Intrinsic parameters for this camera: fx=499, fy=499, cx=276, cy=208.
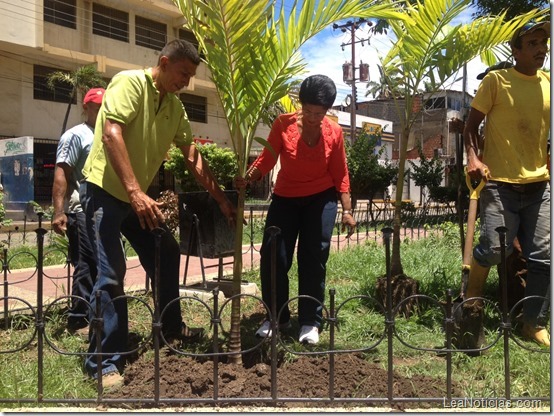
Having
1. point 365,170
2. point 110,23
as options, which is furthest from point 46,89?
point 365,170

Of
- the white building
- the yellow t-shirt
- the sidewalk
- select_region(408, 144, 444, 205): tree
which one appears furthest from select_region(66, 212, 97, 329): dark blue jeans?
the white building

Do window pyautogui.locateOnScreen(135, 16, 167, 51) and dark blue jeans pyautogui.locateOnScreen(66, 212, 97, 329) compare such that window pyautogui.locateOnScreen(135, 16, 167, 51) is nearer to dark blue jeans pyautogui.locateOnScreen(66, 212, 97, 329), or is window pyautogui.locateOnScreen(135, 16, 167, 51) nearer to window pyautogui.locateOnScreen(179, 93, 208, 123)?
window pyautogui.locateOnScreen(179, 93, 208, 123)

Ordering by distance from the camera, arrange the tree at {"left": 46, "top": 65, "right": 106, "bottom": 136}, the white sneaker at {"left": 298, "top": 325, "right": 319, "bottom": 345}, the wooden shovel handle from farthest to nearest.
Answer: the tree at {"left": 46, "top": 65, "right": 106, "bottom": 136}
the wooden shovel handle
the white sneaker at {"left": 298, "top": 325, "right": 319, "bottom": 345}

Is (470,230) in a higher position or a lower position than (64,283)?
higher

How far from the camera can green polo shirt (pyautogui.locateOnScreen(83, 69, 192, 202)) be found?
104 inches

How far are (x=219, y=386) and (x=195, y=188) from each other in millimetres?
8500

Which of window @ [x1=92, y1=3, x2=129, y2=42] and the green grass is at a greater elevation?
window @ [x1=92, y1=3, x2=129, y2=42]

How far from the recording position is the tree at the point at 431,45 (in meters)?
3.72

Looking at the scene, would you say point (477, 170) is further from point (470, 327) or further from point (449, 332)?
point (449, 332)

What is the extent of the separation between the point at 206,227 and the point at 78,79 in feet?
60.3

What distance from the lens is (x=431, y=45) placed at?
387 centimetres

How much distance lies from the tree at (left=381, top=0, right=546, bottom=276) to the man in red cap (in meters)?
2.36

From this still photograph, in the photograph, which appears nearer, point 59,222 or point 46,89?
point 59,222

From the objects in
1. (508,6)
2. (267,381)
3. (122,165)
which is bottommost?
(267,381)
